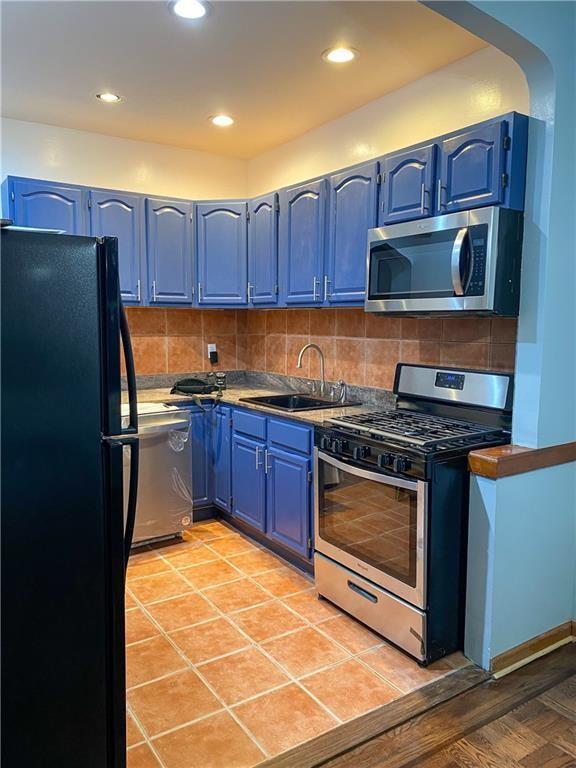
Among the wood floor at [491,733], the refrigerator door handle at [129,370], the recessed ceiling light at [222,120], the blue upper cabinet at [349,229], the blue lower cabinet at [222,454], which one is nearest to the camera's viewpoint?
the refrigerator door handle at [129,370]

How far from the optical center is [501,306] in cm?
230

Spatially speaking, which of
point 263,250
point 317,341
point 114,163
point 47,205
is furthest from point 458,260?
point 114,163

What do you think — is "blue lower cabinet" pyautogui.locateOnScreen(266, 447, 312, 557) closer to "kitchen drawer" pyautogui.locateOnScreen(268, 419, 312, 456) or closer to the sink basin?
"kitchen drawer" pyautogui.locateOnScreen(268, 419, 312, 456)

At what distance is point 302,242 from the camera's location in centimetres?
343

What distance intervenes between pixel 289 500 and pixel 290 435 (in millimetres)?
372

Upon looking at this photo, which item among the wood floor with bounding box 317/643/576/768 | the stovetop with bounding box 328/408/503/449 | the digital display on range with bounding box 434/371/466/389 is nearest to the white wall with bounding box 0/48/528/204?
the digital display on range with bounding box 434/371/466/389

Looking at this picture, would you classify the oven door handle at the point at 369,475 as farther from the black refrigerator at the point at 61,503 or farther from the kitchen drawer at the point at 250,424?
the black refrigerator at the point at 61,503

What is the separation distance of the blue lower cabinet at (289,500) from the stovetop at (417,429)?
0.43 metres

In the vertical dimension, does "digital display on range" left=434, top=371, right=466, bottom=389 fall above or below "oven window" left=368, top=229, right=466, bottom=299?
below

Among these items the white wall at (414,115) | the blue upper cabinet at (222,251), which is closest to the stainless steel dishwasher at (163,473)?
the blue upper cabinet at (222,251)

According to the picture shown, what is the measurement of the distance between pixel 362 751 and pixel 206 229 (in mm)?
3198

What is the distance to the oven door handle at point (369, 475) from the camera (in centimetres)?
230

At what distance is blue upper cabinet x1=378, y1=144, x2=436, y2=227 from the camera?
2574 millimetres

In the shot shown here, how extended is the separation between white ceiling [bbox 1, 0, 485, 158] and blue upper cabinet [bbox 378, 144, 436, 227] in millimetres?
479
